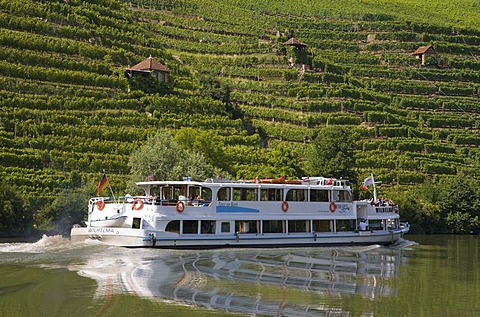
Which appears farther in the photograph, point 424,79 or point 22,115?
point 424,79

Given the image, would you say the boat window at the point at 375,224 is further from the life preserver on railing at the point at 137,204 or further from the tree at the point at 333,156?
the life preserver on railing at the point at 137,204

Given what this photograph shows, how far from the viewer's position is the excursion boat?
118 ft

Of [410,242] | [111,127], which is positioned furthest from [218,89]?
[410,242]

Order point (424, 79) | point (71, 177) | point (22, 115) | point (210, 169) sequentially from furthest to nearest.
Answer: point (424, 79) < point (22, 115) < point (71, 177) < point (210, 169)

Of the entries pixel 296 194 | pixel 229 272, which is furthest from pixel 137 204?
pixel 296 194

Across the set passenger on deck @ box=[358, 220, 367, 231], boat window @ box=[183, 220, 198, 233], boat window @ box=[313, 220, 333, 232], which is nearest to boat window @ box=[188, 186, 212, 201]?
boat window @ box=[183, 220, 198, 233]

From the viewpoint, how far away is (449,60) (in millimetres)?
84688

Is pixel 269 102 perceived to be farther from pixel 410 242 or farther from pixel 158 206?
pixel 158 206

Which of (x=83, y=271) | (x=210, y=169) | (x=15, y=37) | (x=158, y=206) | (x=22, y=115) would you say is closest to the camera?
(x=83, y=271)

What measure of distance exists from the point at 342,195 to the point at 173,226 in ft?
34.0

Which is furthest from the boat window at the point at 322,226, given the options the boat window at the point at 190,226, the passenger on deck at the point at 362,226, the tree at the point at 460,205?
the tree at the point at 460,205

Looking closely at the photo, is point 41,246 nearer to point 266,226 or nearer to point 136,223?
point 136,223

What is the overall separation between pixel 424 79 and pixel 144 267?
57.1 m

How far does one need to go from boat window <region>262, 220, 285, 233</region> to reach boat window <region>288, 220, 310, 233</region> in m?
0.47
